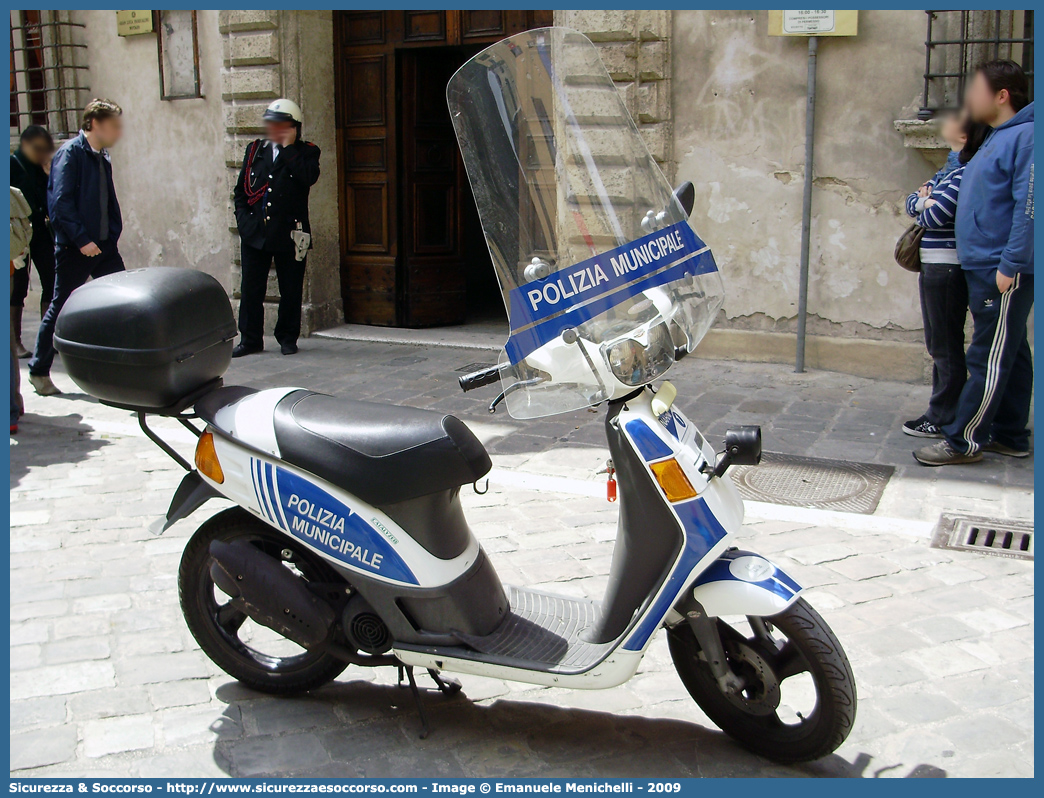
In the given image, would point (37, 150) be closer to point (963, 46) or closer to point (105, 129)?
point (105, 129)

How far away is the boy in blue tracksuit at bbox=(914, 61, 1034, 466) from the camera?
4918 mm

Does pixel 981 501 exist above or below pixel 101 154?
A: below

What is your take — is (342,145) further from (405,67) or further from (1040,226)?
(1040,226)

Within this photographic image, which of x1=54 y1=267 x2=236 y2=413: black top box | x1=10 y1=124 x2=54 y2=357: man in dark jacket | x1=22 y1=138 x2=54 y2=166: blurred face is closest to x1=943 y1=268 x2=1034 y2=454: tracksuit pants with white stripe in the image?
x1=54 y1=267 x2=236 y2=413: black top box

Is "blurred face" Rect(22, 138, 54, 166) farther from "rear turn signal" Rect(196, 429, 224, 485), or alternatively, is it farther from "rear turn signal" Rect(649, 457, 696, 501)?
"rear turn signal" Rect(649, 457, 696, 501)

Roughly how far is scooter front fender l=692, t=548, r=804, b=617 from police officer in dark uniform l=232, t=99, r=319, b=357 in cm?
643

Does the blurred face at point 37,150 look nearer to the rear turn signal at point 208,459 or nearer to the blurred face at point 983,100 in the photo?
the rear turn signal at point 208,459

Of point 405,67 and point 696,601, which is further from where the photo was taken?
point 405,67

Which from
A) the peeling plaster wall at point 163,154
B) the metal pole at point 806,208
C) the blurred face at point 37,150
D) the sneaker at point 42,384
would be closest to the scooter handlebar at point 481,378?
the metal pole at point 806,208

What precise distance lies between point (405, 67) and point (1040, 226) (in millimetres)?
5802

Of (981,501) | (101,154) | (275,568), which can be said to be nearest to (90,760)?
(275,568)

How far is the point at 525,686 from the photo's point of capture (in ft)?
10.3

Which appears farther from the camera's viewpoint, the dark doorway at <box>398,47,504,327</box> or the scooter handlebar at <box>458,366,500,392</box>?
the dark doorway at <box>398,47,504,327</box>

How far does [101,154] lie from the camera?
279 inches
